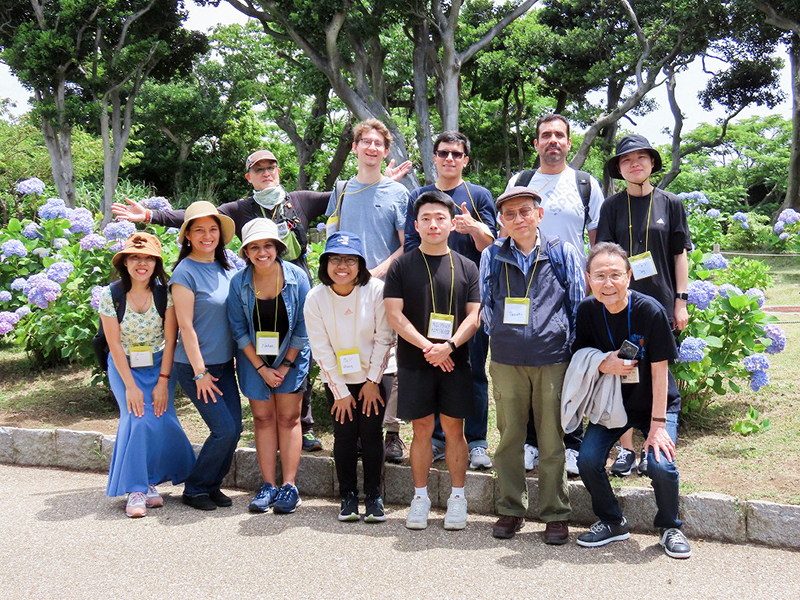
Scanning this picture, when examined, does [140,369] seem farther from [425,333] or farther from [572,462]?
[572,462]

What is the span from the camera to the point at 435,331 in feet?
13.2

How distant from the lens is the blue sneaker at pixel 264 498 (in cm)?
444

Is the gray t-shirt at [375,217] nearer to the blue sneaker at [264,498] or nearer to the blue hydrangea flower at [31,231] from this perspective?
the blue sneaker at [264,498]

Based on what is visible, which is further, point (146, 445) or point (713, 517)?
point (146, 445)

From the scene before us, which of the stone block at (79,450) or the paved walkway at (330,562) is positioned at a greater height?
the stone block at (79,450)

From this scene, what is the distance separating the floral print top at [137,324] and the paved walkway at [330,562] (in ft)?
3.39

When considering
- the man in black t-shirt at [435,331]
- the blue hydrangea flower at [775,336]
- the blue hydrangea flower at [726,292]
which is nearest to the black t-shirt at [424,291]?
the man in black t-shirt at [435,331]

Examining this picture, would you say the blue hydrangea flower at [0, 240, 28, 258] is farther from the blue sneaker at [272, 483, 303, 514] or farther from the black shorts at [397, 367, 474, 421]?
the black shorts at [397, 367, 474, 421]

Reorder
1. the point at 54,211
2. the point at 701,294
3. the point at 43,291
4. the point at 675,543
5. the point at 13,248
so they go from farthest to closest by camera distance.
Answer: the point at 13,248 → the point at 54,211 → the point at 43,291 → the point at 701,294 → the point at 675,543

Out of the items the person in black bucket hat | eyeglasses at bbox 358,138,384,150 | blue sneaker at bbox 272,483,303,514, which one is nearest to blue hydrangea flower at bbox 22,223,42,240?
eyeglasses at bbox 358,138,384,150

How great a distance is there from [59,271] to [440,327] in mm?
3916

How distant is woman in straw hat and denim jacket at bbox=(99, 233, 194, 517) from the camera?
454 cm

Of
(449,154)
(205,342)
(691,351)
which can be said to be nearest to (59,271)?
(205,342)

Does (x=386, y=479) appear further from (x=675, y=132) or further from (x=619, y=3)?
(x=675, y=132)
